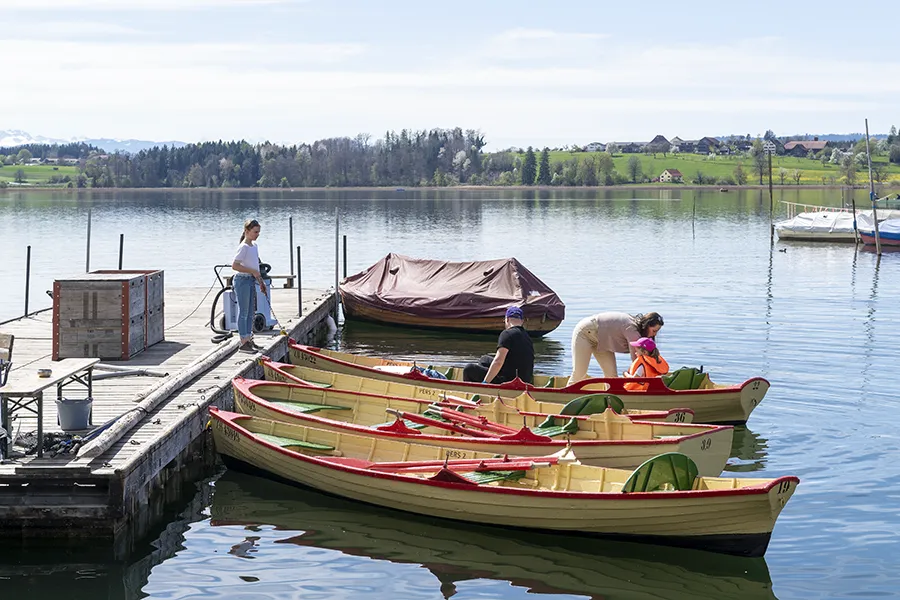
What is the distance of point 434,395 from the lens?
17547 mm

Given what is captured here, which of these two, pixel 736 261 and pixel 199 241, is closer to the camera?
pixel 736 261

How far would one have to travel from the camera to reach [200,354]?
19.9 meters

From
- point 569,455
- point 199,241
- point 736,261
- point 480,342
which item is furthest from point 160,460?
point 199,241

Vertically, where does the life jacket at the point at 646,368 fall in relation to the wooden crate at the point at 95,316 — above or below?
below

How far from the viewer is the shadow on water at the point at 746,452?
53.9ft

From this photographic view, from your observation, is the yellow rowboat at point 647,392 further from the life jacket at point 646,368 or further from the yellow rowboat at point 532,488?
the yellow rowboat at point 532,488

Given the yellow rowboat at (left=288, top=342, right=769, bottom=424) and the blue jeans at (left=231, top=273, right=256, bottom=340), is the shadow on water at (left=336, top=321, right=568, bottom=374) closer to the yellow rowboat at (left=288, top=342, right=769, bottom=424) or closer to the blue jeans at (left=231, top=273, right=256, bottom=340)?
the blue jeans at (left=231, top=273, right=256, bottom=340)

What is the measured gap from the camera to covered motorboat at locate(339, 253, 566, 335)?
94.3 ft

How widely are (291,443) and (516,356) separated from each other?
13.2ft

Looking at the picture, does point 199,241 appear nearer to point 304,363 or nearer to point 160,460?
point 304,363

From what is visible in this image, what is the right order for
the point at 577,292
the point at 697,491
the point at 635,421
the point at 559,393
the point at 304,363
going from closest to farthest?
1. the point at 697,491
2. the point at 635,421
3. the point at 559,393
4. the point at 304,363
5. the point at 577,292

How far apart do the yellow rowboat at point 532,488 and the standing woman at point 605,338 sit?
415 cm

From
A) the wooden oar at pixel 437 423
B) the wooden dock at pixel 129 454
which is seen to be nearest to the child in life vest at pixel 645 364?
the wooden oar at pixel 437 423

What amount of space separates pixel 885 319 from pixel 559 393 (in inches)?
719
